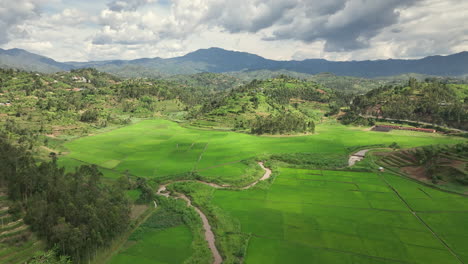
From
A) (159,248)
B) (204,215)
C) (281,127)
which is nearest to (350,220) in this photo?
(204,215)

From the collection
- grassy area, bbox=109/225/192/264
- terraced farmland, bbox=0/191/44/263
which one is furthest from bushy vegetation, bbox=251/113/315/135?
terraced farmland, bbox=0/191/44/263

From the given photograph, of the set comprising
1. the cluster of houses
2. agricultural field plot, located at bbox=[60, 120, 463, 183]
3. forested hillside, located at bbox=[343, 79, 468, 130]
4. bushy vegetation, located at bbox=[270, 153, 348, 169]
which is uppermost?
forested hillside, located at bbox=[343, 79, 468, 130]

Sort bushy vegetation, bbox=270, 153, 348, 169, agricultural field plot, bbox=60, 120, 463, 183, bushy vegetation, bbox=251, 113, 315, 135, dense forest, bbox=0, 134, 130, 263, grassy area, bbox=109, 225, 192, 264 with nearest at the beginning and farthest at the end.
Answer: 1. dense forest, bbox=0, 134, 130, 263
2. grassy area, bbox=109, 225, 192, 264
3. bushy vegetation, bbox=270, 153, 348, 169
4. agricultural field plot, bbox=60, 120, 463, 183
5. bushy vegetation, bbox=251, 113, 315, 135

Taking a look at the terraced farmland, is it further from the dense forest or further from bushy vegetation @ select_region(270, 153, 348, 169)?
bushy vegetation @ select_region(270, 153, 348, 169)

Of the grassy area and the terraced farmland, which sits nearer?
the terraced farmland

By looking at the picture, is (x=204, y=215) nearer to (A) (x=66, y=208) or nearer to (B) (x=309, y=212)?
(B) (x=309, y=212)

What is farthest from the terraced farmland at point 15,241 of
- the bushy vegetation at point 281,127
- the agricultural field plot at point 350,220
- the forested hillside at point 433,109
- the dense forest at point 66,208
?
the forested hillside at point 433,109
